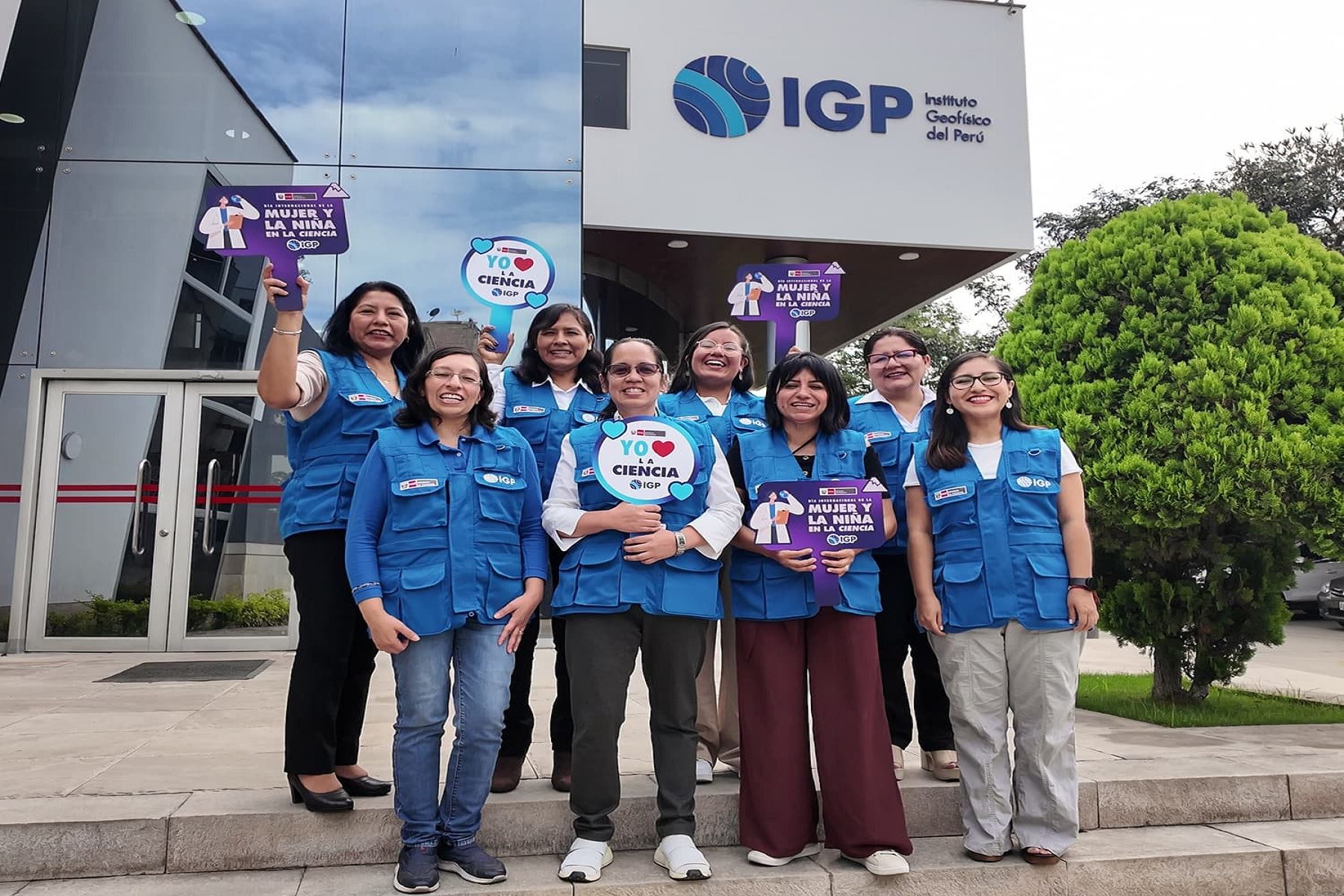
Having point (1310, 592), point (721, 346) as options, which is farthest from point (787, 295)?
point (1310, 592)

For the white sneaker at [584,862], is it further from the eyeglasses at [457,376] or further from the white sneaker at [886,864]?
the eyeglasses at [457,376]

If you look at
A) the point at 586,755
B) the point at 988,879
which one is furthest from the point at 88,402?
the point at 988,879

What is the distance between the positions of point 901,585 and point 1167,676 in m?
2.95

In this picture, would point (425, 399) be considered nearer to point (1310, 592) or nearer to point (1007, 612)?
point (1007, 612)

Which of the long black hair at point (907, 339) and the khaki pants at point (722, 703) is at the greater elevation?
the long black hair at point (907, 339)

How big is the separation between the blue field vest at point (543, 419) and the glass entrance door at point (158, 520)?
15.7 feet

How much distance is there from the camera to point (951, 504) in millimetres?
3207

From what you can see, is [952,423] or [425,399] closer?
[425,399]

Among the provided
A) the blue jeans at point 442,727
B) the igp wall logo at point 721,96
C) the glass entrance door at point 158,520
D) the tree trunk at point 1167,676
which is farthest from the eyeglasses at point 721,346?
the igp wall logo at point 721,96

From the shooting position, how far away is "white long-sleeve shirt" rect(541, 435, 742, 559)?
118 inches

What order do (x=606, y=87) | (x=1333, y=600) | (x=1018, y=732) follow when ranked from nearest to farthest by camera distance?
1. (x=1018, y=732)
2. (x=606, y=87)
3. (x=1333, y=600)

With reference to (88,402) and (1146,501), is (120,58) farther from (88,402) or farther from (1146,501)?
(1146,501)

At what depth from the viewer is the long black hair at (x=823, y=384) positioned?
3.26 meters

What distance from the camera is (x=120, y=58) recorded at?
780cm
